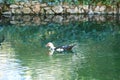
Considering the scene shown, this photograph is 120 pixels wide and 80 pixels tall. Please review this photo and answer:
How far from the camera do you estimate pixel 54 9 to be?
27.3 m

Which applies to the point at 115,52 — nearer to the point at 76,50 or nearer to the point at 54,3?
the point at 76,50

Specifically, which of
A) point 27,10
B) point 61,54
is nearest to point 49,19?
point 27,10

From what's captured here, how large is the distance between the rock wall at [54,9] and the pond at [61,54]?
343 cm

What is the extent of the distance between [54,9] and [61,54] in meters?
12.7

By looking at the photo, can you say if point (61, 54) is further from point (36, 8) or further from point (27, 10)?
point (27, 10)

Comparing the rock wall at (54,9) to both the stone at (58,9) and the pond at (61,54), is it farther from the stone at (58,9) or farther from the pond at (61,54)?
the pond at (61,54)

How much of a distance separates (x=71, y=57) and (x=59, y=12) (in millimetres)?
13362

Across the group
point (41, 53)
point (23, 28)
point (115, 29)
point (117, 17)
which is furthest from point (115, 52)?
point (117, 17)

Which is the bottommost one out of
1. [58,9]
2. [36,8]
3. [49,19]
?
[49,19]

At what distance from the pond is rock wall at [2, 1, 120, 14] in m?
3.43

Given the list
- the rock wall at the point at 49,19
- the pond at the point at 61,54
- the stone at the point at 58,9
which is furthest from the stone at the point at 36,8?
the pond at the point at 61,54

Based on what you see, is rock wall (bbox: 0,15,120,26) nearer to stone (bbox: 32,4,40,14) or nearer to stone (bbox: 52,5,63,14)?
stone (bbox: 32,4,40,14)

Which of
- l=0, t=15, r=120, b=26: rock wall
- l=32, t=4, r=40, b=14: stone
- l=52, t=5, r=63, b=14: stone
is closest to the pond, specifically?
l=0, t=15, r=120, b=26: rock wall

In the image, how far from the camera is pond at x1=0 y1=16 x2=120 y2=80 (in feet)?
39.2
